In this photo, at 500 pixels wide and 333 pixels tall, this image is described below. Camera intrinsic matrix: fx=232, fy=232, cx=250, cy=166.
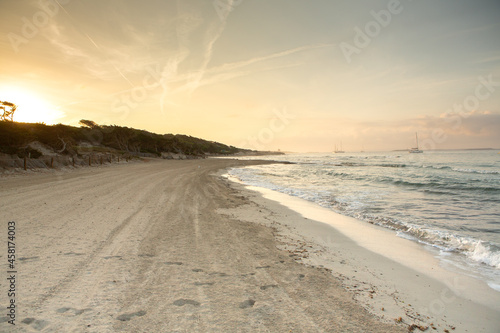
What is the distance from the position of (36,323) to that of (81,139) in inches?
3176

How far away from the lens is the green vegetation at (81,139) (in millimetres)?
22877

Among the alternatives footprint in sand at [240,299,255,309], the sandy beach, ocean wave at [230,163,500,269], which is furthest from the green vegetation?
ocean wave at [230,163,500,269]

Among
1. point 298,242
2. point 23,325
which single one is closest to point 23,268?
point 23,325

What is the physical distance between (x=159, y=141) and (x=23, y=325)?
86.9m

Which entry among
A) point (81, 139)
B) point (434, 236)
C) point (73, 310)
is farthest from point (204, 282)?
point (81, 139)

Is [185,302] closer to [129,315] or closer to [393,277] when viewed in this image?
[129,315]

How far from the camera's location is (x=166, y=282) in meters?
3.78

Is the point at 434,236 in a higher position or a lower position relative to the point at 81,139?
lower

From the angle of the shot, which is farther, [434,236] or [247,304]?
[434,236]

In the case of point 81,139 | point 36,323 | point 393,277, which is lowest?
point 393,277

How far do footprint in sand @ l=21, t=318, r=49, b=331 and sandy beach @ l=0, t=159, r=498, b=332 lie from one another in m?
0.02

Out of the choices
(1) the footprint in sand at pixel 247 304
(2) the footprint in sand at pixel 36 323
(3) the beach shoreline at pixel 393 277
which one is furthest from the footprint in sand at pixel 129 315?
(3) the beach shoreline at pixel 393 277

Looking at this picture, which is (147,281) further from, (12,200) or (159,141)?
(159,141)

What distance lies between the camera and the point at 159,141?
8356cm
